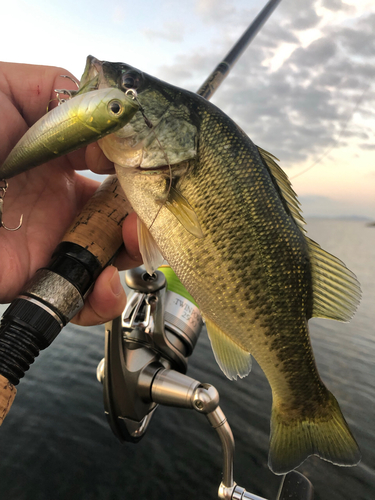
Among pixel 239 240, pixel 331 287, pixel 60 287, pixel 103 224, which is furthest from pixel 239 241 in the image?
pixel 60 287

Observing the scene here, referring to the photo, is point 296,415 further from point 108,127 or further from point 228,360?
point 108,127

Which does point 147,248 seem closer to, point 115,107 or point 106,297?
point 106,297

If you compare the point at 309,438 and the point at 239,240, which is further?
the point at 309,438

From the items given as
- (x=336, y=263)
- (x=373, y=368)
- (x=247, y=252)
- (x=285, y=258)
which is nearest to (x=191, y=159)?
(x=247, y=252)

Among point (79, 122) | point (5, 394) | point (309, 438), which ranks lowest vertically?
point (5, 394)

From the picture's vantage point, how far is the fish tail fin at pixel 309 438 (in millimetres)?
1529

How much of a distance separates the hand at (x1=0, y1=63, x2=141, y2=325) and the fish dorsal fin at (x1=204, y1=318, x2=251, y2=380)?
558 mm

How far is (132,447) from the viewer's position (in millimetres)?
4043

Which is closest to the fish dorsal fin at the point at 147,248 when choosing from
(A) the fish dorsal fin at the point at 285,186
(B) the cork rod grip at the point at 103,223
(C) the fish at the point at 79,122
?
(B) the cork rod grip at the point at 103,223

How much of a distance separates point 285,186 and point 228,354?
98 cm

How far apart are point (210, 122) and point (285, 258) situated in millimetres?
803

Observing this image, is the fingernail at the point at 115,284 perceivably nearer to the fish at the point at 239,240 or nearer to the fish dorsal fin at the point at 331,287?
the fish at the point at 239,240

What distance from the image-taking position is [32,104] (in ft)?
5.89

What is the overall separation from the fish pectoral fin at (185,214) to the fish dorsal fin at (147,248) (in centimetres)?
24
